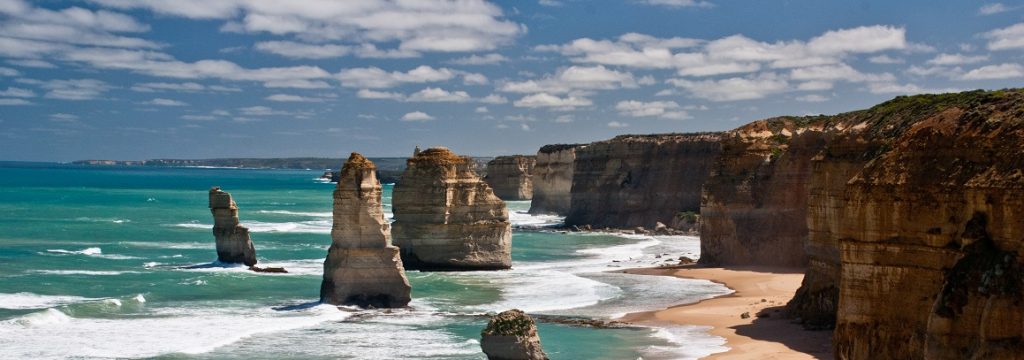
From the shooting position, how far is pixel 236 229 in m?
46.1

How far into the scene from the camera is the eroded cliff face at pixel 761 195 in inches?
1671

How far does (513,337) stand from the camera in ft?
65.3

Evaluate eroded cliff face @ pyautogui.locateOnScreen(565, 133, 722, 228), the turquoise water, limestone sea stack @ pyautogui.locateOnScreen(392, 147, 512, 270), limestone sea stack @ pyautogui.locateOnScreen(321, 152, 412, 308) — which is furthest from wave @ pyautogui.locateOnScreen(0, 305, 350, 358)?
eroded cliff face @ pyautogui.locateOnScreen(565, 133, 722, 228)

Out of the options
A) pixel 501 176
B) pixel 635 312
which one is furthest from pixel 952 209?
pixel 501 176

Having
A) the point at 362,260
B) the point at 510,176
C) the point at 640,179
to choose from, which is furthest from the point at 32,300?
the point at 510,176

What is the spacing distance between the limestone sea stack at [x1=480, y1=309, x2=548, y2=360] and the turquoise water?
6.25m

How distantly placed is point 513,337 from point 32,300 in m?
22.5

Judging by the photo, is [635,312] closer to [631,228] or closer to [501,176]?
[631,228]

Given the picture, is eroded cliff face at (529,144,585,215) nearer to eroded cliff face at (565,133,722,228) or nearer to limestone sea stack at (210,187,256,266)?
eroded cliff face at (565,133,722,228)

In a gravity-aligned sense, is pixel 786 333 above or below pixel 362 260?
below

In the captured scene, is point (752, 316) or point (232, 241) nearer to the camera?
point (752, 316)

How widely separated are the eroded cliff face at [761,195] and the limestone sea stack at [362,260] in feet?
52.0

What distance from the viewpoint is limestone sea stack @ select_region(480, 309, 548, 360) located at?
781 inches

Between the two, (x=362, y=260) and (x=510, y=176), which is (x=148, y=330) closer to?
(x=362, y=260)
